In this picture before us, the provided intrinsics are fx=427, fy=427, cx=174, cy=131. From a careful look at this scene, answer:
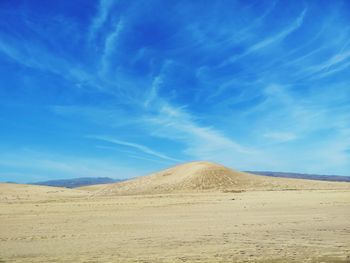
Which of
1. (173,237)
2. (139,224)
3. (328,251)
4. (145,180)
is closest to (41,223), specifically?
(139,224)

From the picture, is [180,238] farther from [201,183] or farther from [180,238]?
[201,183]

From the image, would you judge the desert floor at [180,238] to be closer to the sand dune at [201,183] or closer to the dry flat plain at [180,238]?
the dry flat plain at [180,238]

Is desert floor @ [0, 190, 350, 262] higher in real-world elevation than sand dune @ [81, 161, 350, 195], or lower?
lower

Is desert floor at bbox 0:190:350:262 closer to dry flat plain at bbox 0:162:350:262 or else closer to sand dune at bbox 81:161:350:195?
dry flat plain at bbox 0:162:350:262

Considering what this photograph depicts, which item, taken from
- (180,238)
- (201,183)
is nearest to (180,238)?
(180,238)

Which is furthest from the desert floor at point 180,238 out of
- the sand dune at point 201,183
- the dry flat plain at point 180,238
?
the sand dune at point 201,183

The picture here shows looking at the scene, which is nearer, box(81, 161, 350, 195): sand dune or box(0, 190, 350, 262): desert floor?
box(0, 190, 350, 262): desert floor

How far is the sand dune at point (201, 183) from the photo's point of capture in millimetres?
49469

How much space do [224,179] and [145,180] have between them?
1204 centimetres

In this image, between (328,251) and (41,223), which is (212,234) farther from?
(41,223)

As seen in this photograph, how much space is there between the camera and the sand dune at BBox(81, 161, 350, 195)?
4947 cm

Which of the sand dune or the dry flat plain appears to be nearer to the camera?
the dry flat plain

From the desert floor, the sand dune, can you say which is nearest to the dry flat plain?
the desert floor

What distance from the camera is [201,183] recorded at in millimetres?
51406
